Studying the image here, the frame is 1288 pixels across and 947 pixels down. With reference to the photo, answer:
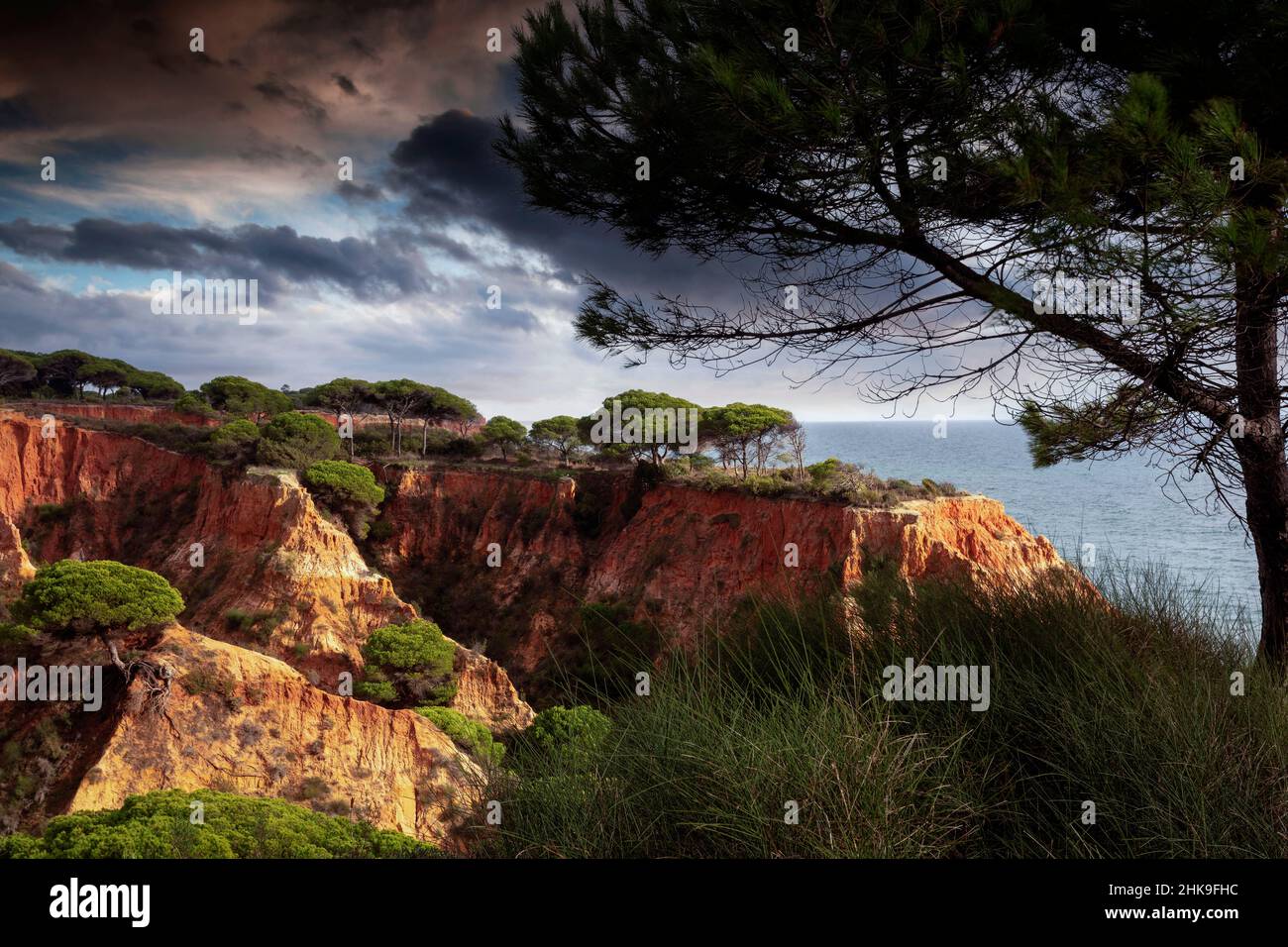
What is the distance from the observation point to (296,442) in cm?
3319

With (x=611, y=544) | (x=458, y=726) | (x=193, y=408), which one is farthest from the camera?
(x=193, y=408)

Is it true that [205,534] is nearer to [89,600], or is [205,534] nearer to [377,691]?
[377,691]

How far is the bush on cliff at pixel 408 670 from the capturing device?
21.6 m

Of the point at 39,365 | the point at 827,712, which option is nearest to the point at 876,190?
the point at 827,712

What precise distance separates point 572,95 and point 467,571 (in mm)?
30079

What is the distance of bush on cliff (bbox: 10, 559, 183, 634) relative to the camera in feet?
50.8

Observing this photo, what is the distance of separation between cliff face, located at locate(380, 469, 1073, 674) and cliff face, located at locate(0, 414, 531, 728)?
5.73 m

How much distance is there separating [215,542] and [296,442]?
624cm

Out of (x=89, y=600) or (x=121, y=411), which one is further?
(x=121, y=411)

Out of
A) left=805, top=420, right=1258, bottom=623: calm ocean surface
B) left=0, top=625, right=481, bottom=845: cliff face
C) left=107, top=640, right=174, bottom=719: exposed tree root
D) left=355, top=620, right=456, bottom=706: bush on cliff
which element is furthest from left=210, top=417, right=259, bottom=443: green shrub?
left=805, top=420, right=1258, bottom=623: calm ocean surface

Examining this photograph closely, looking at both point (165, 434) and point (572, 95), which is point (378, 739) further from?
point (165, 434)

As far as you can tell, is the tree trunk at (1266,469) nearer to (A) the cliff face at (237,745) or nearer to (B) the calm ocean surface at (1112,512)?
(B) the calm ocean surface at (1112,512)

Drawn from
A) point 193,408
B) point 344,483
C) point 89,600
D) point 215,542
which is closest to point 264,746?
point 89,600

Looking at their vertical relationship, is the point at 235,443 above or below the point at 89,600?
above
